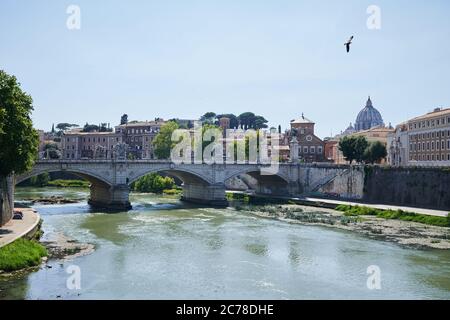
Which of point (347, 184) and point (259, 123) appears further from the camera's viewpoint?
point (259, 123)

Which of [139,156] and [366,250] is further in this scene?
[139,156]

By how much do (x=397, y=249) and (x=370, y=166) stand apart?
26833mm

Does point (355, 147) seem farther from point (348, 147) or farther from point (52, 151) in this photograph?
point (52, 151)

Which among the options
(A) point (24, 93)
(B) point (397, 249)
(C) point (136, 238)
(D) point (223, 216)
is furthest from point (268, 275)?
(D) point (223, 216)

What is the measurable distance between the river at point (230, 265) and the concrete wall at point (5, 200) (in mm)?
2902

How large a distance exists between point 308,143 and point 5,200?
181ft

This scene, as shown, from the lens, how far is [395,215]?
138 feet

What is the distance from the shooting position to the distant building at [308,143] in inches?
3162

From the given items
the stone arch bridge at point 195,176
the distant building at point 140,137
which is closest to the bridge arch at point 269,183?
the stone arch bridge at point 195,176

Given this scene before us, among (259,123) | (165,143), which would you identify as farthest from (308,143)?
(259,123)
